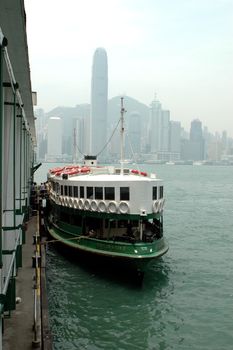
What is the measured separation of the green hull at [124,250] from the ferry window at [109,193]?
200 cm

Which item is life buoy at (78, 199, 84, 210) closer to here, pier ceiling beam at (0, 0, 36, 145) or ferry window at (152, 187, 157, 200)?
ferry window at (152, 187, 157, 200)

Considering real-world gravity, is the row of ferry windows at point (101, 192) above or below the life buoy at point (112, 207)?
above

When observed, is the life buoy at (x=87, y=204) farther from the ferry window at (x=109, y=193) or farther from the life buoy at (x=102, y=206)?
the ferry window at (x=109, y=193)

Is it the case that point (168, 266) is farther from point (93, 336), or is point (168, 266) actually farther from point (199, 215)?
point (199, 215)

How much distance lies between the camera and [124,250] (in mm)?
19266

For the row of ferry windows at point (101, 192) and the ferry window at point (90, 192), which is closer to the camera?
the row of ferry windows at point (101, 192)

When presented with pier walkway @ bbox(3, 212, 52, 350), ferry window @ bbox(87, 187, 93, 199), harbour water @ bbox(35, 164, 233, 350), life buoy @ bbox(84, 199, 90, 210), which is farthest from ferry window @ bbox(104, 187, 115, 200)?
pier walkway @ bbox(3, 212, 52, 350)

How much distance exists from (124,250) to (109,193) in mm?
2867

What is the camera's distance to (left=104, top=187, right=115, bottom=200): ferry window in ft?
67.3

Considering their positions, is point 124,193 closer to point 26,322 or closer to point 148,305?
point 148,305

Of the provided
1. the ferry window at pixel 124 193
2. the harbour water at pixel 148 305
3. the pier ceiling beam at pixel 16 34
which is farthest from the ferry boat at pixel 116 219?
the pier ceiling beam at pixel 16 34

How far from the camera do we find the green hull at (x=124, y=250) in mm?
18953

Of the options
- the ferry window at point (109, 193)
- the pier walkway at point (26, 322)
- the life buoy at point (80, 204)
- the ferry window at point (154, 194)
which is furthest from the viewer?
the life buoy at point (80, 204)

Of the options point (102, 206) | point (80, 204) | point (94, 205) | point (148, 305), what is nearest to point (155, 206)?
point (102, 206)
